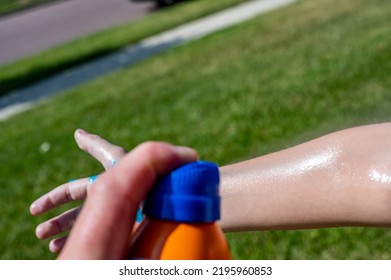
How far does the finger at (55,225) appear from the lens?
1467 millimetres

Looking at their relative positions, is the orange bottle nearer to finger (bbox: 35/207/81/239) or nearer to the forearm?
finger (bbox: 35/207/81/239)

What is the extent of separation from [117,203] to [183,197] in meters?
0.08

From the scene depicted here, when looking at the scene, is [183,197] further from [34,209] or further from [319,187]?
[319,187]

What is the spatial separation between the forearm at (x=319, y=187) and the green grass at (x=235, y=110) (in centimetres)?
147

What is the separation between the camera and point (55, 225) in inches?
58.2

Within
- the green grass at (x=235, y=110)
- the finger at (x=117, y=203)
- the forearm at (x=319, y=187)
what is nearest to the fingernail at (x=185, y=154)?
the finger at (x=117, y=203)

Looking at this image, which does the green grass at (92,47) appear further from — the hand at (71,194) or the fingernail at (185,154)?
the fingernail at (185,154)

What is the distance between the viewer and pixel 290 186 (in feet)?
5.38

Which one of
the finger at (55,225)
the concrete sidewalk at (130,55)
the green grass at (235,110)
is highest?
the finger at (55,225)

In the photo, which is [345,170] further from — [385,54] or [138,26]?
[138,26]

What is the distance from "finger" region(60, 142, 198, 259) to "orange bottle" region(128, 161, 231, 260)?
0.02 meters

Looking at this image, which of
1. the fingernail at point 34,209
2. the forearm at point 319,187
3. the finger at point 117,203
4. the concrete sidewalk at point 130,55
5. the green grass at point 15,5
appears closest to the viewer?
the finger at point 117,203

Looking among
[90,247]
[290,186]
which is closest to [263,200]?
[290,186]
